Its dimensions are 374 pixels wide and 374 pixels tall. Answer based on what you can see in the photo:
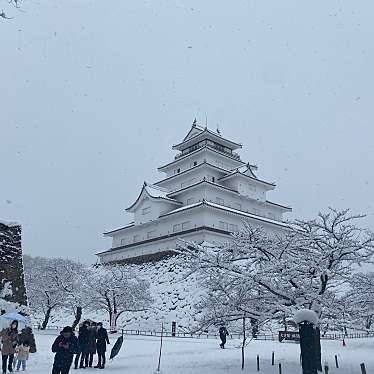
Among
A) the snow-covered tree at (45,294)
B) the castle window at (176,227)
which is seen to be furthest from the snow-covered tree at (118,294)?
the castle window at (176,227)

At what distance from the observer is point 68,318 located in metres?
44.1

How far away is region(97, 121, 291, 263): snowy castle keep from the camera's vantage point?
148 feet

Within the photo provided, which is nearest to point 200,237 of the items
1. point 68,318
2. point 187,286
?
point 187,286

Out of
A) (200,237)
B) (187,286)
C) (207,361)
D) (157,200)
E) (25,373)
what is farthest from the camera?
(157,200)

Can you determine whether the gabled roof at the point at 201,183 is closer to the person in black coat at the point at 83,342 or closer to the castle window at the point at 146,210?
the castle window at the point at 146,210

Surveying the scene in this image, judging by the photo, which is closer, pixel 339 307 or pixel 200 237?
→ pixel 339 307

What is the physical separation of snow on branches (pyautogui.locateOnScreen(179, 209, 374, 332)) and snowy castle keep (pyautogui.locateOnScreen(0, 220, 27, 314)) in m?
7.50

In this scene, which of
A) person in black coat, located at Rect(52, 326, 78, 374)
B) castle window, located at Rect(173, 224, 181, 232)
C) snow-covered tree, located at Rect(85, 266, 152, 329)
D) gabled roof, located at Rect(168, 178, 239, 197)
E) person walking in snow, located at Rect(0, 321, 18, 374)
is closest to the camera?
person in black coat, located at Rect(52, 326, 78, 374)

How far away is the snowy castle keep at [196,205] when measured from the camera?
1779 inches

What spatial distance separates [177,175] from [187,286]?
20.2 meters

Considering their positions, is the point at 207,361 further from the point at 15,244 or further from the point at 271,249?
the point at 15,244

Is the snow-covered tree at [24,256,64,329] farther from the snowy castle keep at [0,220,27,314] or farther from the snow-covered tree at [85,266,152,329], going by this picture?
the snowy castle keep at [0,220,27,314]

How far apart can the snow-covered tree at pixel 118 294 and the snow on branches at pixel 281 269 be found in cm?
2247

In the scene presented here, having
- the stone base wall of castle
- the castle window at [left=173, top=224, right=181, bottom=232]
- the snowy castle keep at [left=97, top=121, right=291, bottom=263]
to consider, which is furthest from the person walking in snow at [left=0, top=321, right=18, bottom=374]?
the castle window at [left=173, top=224, right=181, bottom=232]
